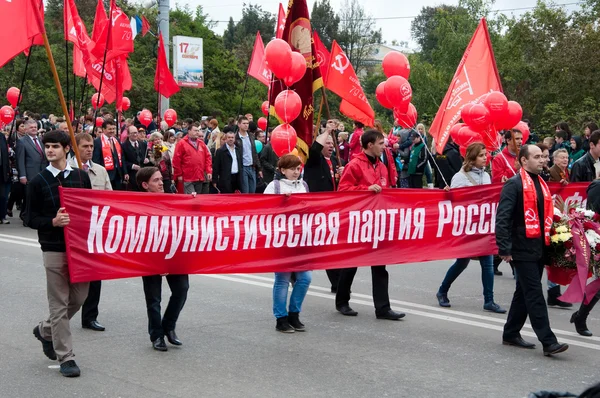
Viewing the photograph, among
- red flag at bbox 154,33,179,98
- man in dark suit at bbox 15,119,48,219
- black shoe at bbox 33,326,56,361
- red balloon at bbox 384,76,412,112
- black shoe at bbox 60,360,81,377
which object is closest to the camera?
black shoe at bbox 60,360,81,377

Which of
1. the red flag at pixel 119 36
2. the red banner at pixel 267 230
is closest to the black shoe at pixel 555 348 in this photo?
the red banner at pixel 267 230

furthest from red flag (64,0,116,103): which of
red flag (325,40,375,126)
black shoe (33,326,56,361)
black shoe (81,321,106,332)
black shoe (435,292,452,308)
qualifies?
black shoe (33,326,56,361)

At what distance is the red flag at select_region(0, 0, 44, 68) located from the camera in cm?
711

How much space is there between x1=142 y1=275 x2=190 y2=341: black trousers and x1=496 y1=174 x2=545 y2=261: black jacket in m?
2.80

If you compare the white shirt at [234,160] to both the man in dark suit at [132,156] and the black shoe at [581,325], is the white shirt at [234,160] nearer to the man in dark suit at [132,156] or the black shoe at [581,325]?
the man in dark suit at [132,156]

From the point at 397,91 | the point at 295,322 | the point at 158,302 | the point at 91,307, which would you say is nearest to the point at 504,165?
the point at 397,91

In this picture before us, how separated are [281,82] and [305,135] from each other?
0.92m

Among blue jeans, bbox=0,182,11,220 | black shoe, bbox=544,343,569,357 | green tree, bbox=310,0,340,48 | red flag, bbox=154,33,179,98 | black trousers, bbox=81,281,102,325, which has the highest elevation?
green tree, bbox=310,0,340,48

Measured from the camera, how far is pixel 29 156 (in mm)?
16016

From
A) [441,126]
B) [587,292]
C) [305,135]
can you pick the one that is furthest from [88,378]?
[441,126]

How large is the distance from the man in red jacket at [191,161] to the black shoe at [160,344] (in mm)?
8801

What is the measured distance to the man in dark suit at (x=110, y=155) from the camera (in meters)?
15.3

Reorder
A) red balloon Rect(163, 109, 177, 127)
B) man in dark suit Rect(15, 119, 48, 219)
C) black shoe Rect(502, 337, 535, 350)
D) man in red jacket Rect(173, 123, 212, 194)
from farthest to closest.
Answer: red balloon Rect(163, 109, 177, 127) → man in red jacket Rect(173, 123, 212, 194) → man in dark suit Rect(15, 119, 48, 219) → black shoe Rect(502, 337, 535, 350)

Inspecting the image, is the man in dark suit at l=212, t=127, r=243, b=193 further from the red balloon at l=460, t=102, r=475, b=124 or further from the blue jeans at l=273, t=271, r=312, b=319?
the blue jeans at l=273, t=271, r=312, b=319
